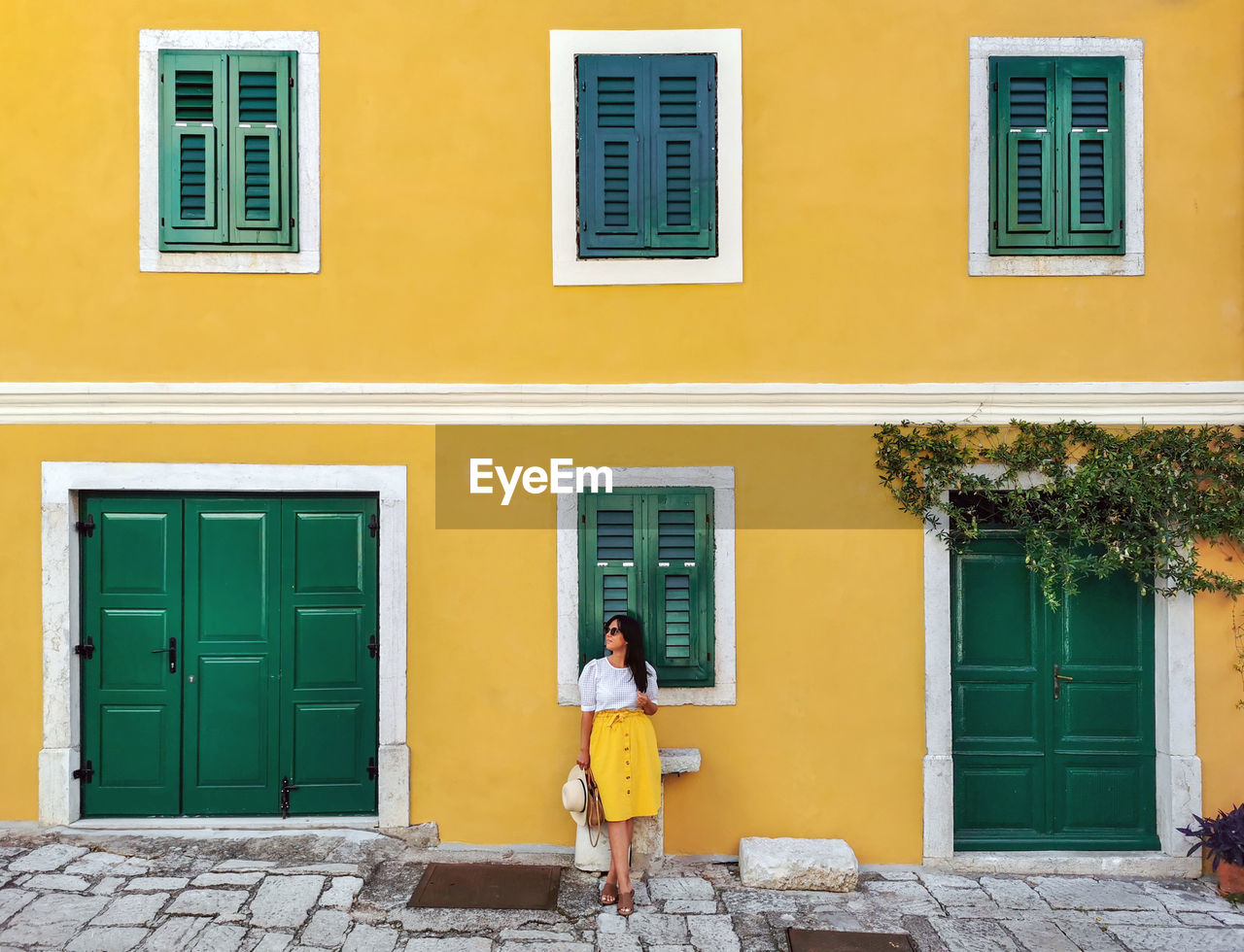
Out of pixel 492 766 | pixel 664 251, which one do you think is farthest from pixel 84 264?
pixel 492 766

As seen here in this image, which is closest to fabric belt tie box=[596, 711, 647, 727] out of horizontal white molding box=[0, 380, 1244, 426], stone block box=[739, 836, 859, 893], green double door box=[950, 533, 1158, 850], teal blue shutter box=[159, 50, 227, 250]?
stone block box=[739, 836, 859, 893]

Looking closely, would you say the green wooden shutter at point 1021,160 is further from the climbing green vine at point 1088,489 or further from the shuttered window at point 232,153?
the shuttered window at point 232,153

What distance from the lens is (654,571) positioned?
5234 mm

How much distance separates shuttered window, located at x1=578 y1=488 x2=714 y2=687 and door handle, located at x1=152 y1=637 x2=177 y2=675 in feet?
8.67

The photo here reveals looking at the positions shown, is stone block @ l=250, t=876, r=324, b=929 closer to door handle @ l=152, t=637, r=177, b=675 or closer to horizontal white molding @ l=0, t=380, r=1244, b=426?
door handle @ l=152, t=637, r=177, b=675

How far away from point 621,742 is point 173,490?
3.26 m

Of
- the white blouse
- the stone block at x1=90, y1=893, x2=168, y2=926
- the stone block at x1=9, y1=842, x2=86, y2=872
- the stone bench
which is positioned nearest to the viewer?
the stone block at x1=90, y1=893, x2=168, y2=926

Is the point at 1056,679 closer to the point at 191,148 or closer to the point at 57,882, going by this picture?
the point at 57,882

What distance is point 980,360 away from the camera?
5.24 metres

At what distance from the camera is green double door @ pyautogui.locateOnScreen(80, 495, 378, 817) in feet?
17.5

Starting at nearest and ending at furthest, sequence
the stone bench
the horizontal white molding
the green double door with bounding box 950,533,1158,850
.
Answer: the stone bench
the horizontal white molding
the green double door with bounding box 950,533,1158,850

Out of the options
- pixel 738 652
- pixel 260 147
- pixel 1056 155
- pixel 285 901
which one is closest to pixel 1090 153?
pixel 1056 155

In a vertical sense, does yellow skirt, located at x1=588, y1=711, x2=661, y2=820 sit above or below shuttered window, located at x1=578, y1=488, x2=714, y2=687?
below

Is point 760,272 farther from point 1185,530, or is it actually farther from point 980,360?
point 1185,530
